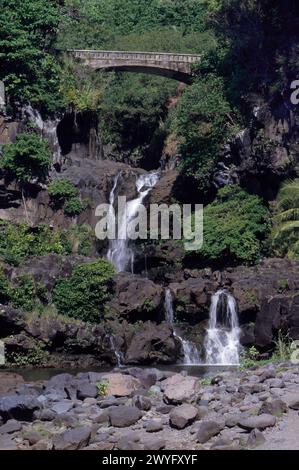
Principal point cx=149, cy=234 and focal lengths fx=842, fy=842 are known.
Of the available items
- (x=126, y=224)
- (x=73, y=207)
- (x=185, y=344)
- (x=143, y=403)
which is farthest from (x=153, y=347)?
(x=143, y=403)

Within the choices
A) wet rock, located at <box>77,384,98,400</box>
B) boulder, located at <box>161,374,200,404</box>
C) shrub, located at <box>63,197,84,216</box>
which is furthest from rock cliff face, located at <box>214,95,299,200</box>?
wet rock, located at <box>77,384,98,400</box>

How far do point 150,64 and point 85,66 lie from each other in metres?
3.80

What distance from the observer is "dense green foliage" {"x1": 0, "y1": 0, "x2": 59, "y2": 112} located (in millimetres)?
38625

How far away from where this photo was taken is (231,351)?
2942 centimetres

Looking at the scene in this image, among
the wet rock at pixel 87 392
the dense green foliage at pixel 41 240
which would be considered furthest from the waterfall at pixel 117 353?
the wet rock at pixel 87 392

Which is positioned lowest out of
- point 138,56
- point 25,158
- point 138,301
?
point 138,301

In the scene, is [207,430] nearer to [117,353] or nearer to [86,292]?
[117,353]

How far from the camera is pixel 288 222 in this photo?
31.8 metres

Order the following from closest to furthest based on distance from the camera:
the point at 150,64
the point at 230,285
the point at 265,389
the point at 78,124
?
1. the point at 265,389
2. the point at 230,285
3. the point at 78,124
4. the point at 150,64

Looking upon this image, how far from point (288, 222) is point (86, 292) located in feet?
26.4

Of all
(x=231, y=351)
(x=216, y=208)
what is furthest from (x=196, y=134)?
(x=231, y=351)

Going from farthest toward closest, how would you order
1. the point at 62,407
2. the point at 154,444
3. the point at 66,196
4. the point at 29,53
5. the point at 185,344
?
the point at 29,53 < the point at 66,196 < the point at 185,344 < the point at 62,407 < the point at 154,444

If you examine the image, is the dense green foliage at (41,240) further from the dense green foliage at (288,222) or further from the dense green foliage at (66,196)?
the dense green foliage at (288,222)

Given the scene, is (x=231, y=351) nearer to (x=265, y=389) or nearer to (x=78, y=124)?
(x=265, y=389)
